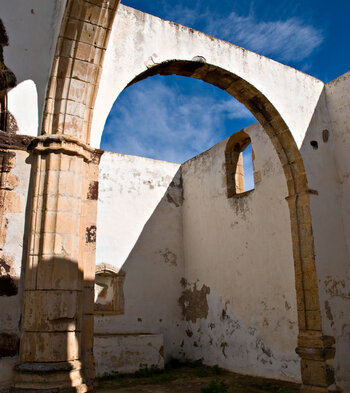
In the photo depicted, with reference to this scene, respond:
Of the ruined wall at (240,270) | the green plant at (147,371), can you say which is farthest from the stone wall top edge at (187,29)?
the green plant at (147,371)

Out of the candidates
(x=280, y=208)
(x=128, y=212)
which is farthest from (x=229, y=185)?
(x=128, y=212)

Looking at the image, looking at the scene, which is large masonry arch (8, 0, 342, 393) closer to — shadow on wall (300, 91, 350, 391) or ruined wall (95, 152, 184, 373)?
shadow on wall (300, 91, 350, 391)

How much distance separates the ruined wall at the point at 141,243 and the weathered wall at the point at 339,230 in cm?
425

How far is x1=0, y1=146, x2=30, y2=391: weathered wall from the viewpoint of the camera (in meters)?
3.53

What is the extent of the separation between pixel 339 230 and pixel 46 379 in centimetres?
465

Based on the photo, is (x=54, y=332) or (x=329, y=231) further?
(x=329, y=231)

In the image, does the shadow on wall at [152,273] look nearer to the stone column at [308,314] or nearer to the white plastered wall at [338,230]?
the stone column at [308,314]

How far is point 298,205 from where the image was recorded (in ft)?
19.5

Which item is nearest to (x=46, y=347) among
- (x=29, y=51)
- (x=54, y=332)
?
(x=54, y=332)

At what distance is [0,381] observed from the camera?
3449 millimetres

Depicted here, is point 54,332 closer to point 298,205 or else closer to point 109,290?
point 298,205

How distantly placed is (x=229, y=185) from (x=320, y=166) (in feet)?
9.26

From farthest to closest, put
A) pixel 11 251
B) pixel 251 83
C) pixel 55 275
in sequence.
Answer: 1. pixel 251 83
2. pixel 11 251
3. pixel 55 275

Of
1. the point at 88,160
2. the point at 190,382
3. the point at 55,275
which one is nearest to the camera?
the point at 55,275
